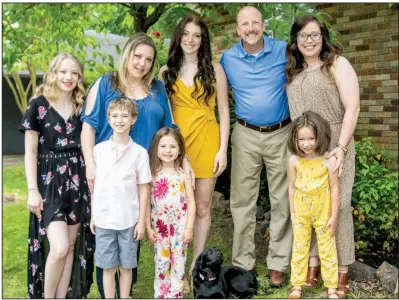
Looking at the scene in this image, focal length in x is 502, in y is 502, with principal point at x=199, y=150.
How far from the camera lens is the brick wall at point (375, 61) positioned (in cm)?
646

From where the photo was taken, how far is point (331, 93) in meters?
3.83

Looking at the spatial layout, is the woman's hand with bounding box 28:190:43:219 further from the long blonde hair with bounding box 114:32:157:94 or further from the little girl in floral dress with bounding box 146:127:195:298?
the long blonde hair with bounding box 114:32:157:94

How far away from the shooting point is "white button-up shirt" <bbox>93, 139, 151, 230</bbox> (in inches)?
135

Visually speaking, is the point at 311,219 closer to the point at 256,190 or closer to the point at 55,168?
the point at 256,190

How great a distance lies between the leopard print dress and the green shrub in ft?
2.68

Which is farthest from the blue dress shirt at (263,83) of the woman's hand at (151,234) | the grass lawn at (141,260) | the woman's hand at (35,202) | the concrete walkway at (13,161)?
the concrete walkway at (13,161)

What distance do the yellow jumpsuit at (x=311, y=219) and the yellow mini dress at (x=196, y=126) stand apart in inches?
28.3

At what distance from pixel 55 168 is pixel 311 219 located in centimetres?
193

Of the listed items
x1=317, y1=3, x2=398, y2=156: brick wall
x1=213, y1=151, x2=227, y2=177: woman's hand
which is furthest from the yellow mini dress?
x1=317, y1=3, x2=398, y2=156: brick wall

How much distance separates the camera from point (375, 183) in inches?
188

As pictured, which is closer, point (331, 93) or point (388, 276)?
point (331, 93)

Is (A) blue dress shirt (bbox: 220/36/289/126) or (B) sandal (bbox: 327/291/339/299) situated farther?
(A) blue dress shirt (bbox: 220/36/289/126)

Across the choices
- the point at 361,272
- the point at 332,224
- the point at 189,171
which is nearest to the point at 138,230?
the point at 189,171

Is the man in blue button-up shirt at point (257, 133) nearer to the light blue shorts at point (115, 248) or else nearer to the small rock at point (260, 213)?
the light blue shorts at point (115, 248)
